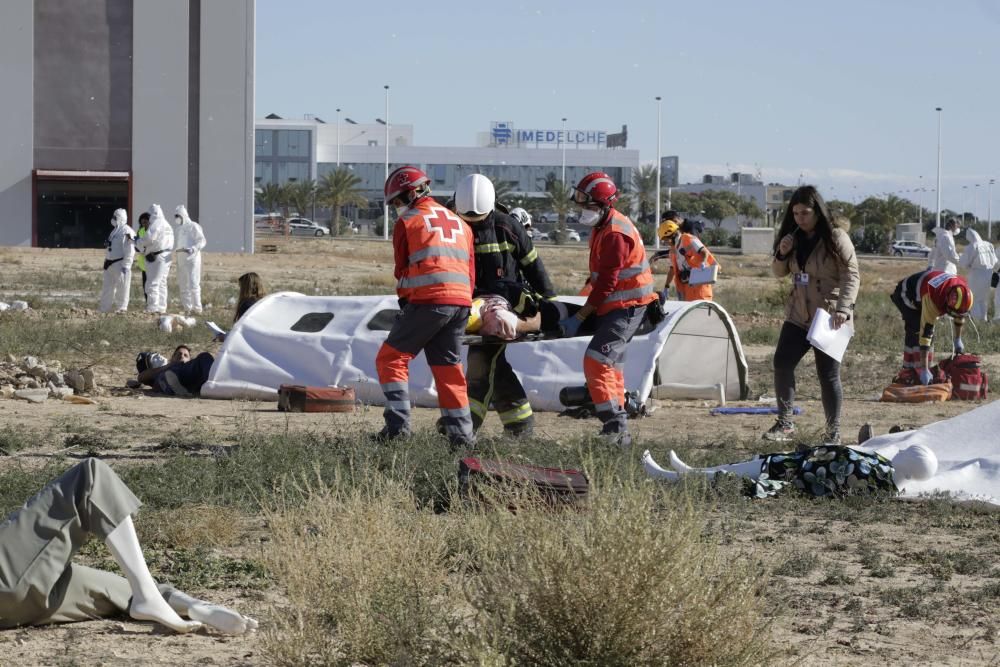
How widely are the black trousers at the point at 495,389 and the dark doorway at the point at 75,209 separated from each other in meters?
42.2

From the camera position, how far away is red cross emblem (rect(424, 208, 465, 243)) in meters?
8.97

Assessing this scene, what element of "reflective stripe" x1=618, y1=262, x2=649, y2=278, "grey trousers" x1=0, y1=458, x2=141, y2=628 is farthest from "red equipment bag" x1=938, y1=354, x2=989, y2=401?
"grey trousers" x1=0, y1=458, x2=141, y2=628

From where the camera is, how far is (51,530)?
4883 mm

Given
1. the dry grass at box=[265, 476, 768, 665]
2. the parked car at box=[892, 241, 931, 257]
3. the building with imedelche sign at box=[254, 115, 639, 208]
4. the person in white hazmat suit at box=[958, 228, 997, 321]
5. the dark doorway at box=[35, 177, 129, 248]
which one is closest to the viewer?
the dry grass at box=[265, 476, 768, 665]

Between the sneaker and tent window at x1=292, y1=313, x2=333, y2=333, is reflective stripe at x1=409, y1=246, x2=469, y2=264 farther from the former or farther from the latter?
tent window at x1=292, y1=313, x2=333, y2=333

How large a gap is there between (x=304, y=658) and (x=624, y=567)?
1.02m

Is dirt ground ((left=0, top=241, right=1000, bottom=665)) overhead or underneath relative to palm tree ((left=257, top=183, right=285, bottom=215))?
underneath

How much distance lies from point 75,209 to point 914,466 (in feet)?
155

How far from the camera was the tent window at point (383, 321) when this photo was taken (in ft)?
42.2

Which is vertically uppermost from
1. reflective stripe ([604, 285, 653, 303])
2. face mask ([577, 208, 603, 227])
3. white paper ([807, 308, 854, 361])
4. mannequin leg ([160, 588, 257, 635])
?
face mask ([577, 208, 603, 227])

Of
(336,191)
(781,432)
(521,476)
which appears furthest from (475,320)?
(336,191)

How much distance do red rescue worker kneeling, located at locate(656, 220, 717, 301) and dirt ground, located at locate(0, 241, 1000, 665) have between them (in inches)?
44.6

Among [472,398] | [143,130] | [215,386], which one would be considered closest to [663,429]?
[472,398]

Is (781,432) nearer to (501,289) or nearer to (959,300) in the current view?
(501,289)
